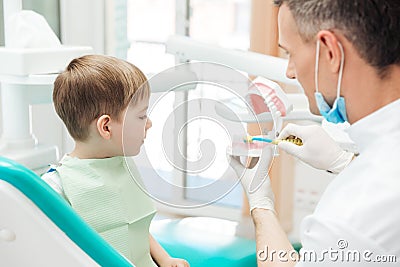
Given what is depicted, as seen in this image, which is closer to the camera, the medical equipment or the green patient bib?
the green patient bib

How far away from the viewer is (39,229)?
3.52ft

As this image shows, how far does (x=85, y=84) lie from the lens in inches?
52.9

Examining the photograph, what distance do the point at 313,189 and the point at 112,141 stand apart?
1.76 m

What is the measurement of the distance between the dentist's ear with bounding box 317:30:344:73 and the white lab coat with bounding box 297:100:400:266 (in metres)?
Answer: 0.10

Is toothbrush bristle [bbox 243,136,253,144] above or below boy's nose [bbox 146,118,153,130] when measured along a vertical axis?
below

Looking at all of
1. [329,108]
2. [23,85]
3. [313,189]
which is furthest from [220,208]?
[329,108]

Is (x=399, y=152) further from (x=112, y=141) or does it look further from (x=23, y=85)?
(x=23, y=85)

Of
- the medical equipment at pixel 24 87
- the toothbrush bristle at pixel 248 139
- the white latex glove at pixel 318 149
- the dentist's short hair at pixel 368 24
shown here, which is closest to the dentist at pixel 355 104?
the dentist's short hair at pixel 368 24

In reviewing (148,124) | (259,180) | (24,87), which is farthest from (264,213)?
(24,87)

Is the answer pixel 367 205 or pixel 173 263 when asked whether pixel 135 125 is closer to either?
pixel 173 263

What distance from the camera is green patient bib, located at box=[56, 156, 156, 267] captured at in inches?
52.4

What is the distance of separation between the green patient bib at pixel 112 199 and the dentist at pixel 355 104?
0.48 meters

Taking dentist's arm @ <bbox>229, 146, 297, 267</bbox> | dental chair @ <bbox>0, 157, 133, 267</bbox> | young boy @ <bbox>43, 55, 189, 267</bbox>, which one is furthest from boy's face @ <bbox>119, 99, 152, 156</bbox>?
dental chair @ <bbox>0, 157, 133, 267</bbox>

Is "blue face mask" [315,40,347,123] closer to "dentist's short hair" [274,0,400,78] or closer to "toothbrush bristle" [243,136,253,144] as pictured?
"dentist's short hair" [274,0,400,78]
